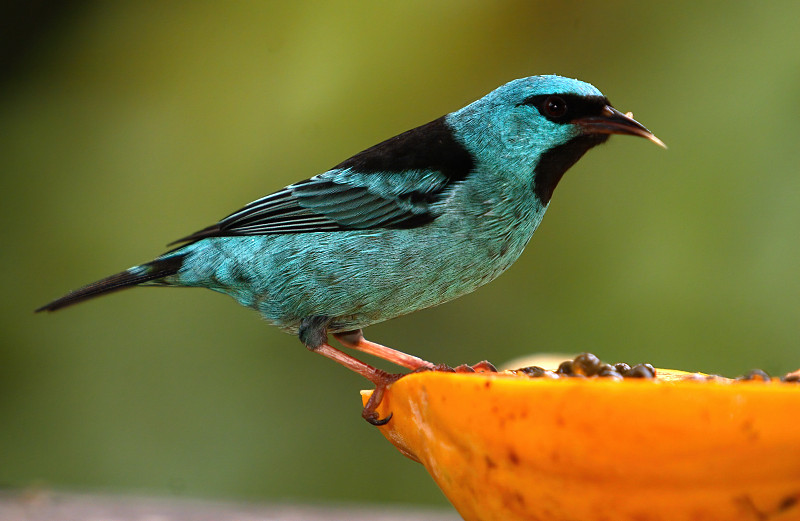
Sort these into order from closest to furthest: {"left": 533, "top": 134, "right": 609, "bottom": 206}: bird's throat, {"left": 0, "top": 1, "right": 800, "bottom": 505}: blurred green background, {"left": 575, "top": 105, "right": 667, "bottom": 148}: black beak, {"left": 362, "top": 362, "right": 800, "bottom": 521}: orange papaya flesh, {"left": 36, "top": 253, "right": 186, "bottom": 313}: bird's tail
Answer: {"left": 362, "top": 362, "right": 800, "bottom": 521}: orange papaya flesh
{"left": 575, "top": 105, "right": 667, "bottom": 148}: black beak
{"left": 533, "top": 134, "right": 609, "bottom": 206}: bird's throat
{"left": 36, "top": 253, "right": 186, "bottom": 313}: bird's tail
{"left": 0, "top": 1, "right": 800, "bottom": 505}: blurred green background

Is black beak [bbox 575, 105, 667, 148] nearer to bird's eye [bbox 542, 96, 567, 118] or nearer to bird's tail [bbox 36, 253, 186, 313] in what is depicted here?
bird's eye [bbox 542, 96, 567, 118]

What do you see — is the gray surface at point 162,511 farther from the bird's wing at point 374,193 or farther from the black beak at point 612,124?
the black beak at point 612,124

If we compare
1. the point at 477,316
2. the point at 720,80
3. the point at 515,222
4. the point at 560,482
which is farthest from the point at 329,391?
the point at 560,482

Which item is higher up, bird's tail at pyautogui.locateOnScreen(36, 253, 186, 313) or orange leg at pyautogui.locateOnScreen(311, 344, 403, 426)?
→ bird's tail at pyautogui.locateOnScreen(36, 253, 186, 313)

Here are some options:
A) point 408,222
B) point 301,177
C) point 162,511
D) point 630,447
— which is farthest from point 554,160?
point 301,177

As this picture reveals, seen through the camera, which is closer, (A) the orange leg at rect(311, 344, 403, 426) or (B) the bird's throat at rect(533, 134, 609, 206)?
(A) the orange leg at rect(311, 344, 403, 426)

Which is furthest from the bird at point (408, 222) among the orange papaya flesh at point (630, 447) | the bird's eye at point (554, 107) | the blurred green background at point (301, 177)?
the blurred green background at point (301, 177)

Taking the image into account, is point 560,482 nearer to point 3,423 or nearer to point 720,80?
point 720,80

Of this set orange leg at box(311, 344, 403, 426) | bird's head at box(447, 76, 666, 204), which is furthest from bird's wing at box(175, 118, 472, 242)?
orange leg at box(311, 344, 403, 426)
